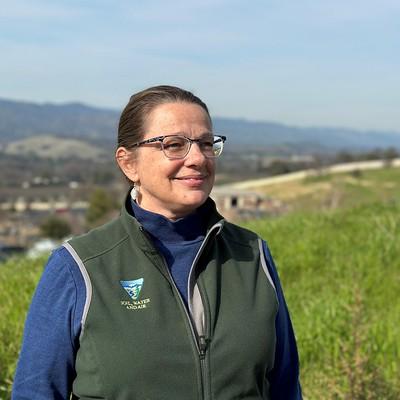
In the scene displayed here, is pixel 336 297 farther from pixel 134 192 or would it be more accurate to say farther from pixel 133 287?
pixel 133 287

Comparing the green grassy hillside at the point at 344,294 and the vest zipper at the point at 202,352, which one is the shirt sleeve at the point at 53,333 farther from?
the green grassy hillside at the point at 344,294

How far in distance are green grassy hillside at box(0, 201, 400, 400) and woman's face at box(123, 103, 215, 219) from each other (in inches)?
77.7

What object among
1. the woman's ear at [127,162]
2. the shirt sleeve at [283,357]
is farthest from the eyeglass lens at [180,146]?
the shirt sleeve at [283,357]

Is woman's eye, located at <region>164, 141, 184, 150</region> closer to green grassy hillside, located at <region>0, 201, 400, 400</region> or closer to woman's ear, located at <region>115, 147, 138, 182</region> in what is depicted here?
woman's ear, located at <region>115, 147, 138, 182</region>

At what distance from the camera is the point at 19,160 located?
168750 millimetres

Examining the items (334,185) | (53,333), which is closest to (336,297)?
(53,333)

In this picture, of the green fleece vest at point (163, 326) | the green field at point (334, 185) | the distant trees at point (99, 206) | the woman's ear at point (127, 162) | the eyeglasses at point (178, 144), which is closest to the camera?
the green fleece vest at point (163, 326)

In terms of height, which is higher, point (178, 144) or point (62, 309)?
point (178, 144)

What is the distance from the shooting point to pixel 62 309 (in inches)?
88.9

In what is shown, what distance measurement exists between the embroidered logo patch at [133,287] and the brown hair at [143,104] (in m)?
0.46

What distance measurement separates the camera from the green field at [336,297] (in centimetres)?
429

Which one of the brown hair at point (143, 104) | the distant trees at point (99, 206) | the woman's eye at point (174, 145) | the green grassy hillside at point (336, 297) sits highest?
the brown hair at point (143, 104)

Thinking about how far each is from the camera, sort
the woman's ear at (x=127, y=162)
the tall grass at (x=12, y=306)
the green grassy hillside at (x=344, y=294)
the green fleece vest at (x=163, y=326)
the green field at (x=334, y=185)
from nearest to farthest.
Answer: the green fleece vest at (x=163, y=326)
the woman's ear at (x=127, y=162)
the green grassy hillside at (x=344, y=294)
the tall grass at (x=12, y=306)
the green field at (x=334, y=185)

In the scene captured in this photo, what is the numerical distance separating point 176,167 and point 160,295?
0.41 m
